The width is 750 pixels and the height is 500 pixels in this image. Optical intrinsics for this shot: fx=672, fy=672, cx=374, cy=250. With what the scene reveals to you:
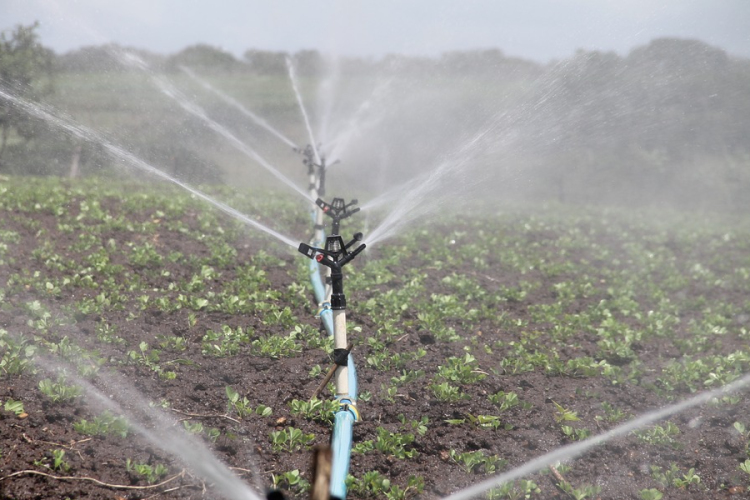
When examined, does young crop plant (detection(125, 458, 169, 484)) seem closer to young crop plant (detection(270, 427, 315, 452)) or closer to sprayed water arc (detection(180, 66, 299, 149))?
young crop plant (detection(270, 427, 315, 452))

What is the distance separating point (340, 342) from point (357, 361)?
59.3 inches

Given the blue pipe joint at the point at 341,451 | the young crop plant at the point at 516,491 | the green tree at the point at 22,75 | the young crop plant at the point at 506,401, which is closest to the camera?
the blue pipe joint at the point at 341,451

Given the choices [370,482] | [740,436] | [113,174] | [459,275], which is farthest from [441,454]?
[113,174]

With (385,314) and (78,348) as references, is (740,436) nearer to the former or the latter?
(385,314)

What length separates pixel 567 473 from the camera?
4.29 metres

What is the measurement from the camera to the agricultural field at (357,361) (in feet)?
13.4

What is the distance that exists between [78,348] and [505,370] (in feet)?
11.2

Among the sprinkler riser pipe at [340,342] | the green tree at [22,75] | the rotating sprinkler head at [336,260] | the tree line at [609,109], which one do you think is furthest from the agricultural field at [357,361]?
the tree line at [609,109]

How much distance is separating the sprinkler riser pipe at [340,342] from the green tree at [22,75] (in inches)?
582

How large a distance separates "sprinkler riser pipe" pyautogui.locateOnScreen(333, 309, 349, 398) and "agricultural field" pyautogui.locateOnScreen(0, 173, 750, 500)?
37 cm

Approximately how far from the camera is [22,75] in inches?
647

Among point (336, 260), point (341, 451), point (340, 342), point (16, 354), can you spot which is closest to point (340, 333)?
point (340, 342)

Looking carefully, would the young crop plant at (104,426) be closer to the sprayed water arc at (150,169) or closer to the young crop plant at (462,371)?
the sprayed water arc at (150,169)

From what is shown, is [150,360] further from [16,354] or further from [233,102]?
[233,102]
